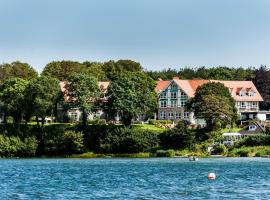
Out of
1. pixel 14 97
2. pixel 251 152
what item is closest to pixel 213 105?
pixel 251 152

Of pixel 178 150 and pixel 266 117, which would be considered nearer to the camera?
pixel 178 150

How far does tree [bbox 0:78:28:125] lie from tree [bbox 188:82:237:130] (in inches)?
1349

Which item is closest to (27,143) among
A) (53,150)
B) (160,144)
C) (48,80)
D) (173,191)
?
(53,150)

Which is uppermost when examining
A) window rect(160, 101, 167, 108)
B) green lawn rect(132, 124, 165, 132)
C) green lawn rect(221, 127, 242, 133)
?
window rect(160, 101, 167, 108)

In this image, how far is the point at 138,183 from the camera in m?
75.2

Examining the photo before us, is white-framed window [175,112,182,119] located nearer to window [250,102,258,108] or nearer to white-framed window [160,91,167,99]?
white-framed window [160,91,167,99]

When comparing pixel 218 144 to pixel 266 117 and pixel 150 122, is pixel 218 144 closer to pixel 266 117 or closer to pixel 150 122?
pixel 150 122

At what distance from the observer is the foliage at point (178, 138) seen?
465 feet

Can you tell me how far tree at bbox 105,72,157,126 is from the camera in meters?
151

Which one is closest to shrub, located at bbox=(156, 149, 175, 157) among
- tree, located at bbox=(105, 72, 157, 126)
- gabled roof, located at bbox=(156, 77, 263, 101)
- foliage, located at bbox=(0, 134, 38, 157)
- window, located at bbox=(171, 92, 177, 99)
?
tree, located at bbox=(105, 72, 157, 126)

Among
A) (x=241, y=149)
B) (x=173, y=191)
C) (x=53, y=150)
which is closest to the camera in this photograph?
(x=173, y=191)

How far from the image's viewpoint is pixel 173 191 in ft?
216

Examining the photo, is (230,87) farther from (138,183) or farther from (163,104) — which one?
(138,183)

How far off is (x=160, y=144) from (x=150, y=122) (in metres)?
22.1
